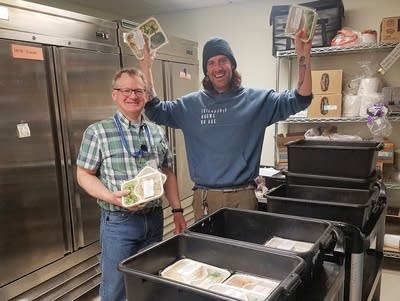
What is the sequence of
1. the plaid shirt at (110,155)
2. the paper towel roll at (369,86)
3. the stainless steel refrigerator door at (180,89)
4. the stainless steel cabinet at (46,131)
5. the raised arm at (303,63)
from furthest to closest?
the stainless steel refrigerator door at (180,89) → the paper towel roll at (369,86) → the stainless steel cabinet at (46,131) → the plaid shirt at (110,155) → the raised arm at (303,63)

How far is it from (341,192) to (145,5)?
3251 mm

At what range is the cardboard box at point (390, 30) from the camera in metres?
2.85

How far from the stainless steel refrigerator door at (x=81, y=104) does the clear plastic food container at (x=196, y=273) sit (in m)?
1.65

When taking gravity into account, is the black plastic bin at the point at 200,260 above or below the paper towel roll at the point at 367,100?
below

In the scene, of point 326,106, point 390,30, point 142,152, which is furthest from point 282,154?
point 142,152

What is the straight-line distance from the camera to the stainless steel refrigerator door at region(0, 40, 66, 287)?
6.51 feet

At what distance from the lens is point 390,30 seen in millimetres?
2869

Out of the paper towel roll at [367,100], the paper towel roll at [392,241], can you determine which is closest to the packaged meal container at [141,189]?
the paper towel roll at [367,100]

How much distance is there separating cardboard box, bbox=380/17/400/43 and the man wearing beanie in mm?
1760

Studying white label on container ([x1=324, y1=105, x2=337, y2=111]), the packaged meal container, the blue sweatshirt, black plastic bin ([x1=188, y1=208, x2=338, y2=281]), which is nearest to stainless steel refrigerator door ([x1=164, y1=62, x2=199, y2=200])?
white label on container ([x1=324, y1=105, x2=337, y2=111])

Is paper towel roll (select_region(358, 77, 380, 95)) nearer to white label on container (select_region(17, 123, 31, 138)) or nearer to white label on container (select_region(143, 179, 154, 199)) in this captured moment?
white label on container (select_region(143, 179, 154, 199))

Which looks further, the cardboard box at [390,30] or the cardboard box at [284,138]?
the cardboard box at [284,138]

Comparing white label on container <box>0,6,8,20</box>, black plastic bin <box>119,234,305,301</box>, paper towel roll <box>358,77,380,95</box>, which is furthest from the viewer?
paper towel roll <box>358,77,380,95</box>

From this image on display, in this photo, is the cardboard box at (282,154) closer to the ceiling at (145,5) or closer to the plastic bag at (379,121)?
the plastic bag at (379,121)
